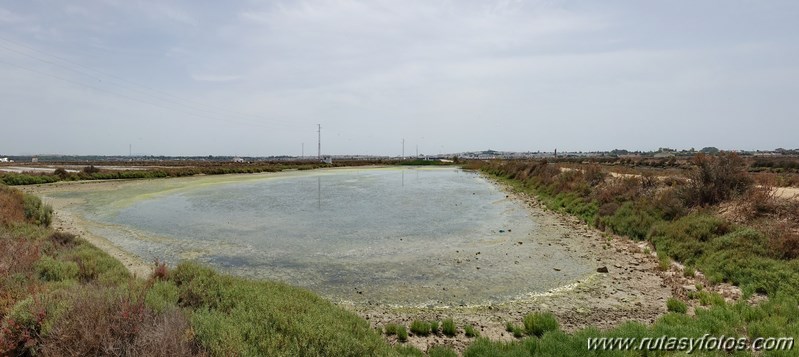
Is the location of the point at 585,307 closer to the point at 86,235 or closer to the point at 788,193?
the point at 788,193

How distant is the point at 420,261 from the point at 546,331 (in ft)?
19.0

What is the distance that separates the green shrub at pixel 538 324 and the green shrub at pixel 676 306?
8.85 feet

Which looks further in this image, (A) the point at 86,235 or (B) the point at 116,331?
(A) the point at 86,235

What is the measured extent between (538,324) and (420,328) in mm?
2125

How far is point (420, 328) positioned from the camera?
23.2 feet

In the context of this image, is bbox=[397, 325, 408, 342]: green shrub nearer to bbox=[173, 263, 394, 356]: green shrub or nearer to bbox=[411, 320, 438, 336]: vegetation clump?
bbox=[173, 263, 394, 356]: green shrub

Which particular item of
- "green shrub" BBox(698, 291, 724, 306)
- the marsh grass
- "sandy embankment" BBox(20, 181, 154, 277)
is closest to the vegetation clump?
the marsh grass

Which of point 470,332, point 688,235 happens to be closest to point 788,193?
point 688,235

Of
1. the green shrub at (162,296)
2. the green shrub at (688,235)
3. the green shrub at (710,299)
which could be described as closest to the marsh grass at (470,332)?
the green shrub at (162,296)

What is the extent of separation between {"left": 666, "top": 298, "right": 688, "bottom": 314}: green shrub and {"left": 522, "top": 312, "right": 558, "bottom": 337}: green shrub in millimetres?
2698

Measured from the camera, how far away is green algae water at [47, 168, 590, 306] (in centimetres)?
1007

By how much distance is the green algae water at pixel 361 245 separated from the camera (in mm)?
10070

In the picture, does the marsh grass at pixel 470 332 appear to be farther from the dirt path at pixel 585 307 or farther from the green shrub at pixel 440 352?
the green shrub at pixel 440 352

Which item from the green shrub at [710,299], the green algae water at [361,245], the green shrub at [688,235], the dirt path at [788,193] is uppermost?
the dirt path at [788,193]
